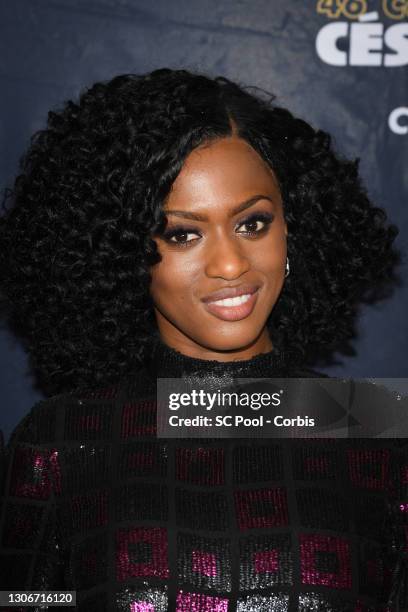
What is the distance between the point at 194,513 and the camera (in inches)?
57.1

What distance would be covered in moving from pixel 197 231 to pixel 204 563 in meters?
0.60

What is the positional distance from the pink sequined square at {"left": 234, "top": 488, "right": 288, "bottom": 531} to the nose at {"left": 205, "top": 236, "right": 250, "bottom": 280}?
41 centimetres

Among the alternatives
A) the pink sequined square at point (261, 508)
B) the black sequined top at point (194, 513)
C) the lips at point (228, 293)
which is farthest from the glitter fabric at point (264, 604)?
the lips at point (228, 293)

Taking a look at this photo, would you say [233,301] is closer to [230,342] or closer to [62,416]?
[230,342]

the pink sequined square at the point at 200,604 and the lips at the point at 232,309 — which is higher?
the lips at the point at 232,309

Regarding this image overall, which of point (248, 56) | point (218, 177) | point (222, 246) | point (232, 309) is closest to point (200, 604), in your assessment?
point (232, 309)

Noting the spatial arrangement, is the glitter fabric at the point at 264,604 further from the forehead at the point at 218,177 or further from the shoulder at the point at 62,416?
the forehead at the point at 218,177

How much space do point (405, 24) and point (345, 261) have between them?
749 millimetres

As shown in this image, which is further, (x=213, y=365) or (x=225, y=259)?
(x=213, y=365)

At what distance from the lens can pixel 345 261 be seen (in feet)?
5.90

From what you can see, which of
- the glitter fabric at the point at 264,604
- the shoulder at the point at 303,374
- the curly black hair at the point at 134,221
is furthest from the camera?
the shoulder at the point at 303,374

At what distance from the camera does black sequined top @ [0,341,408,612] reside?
140cm

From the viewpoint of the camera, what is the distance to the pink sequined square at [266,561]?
1396 millimetres

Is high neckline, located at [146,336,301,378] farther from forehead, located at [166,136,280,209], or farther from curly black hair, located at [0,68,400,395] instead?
forehead, located at [166,136,280,209]
